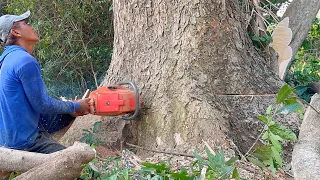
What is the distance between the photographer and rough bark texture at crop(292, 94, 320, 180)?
8.76ft

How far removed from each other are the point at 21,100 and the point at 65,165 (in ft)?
3.14

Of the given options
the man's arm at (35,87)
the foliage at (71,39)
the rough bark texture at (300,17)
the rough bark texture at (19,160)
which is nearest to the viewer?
the rough bark texture at (19,160)

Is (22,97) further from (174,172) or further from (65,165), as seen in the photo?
(174,172)

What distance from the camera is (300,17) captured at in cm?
612

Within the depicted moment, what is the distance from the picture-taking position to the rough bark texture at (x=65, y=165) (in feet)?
9.18

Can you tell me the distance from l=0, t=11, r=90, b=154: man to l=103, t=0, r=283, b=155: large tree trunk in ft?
2.20

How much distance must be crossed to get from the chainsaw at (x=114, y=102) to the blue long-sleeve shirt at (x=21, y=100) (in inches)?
11.9

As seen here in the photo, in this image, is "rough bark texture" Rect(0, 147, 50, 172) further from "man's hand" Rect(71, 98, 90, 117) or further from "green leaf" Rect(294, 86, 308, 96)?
"green leaf" Rect(294, 86, 308, 96)

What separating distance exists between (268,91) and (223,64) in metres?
0.52

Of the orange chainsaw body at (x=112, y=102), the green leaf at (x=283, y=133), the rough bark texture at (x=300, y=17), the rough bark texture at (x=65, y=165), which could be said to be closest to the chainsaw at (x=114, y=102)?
the orange chainsaw body at (x=112, y=102)

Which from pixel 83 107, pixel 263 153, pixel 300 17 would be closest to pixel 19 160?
pixel 83 107

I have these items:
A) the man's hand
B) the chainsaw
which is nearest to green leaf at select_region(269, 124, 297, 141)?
the chainsaw

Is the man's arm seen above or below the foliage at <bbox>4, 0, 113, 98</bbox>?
above

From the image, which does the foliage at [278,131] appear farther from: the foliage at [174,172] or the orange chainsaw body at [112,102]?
the orange chainsaw body at [112,102]
